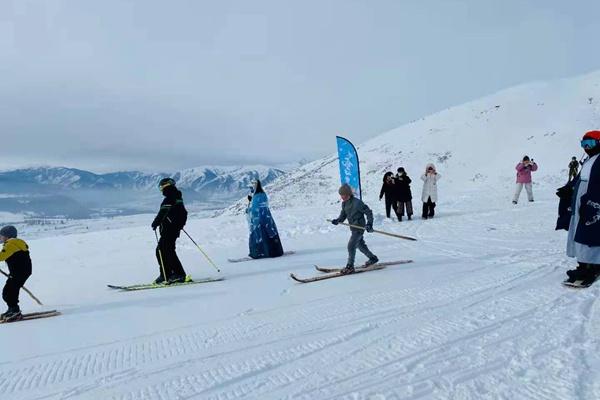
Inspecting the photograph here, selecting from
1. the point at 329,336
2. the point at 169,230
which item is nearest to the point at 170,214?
the point at 169,230

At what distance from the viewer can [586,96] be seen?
48.0 metres

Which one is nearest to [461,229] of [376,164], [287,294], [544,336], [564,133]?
[287,294]

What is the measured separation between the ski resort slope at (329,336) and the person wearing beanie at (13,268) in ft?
1.03

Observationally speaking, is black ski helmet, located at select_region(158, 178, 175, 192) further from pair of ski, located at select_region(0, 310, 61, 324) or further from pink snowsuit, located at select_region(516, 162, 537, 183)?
pink snowsuit, located at select_region(516, 162, 537, 183)

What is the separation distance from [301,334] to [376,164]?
167 ft

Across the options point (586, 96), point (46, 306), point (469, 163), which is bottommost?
point (46, 306)

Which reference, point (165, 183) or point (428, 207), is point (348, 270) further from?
point (428, 207)

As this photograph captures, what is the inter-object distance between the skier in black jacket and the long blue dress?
221 cm

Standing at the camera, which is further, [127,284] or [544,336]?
[127,284]

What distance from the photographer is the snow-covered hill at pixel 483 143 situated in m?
38.7

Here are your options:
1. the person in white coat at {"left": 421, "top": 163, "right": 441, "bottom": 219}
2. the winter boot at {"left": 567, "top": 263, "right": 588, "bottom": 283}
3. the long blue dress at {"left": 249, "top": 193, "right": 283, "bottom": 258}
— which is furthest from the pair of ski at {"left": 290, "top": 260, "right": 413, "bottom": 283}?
the person in white coat at {"left": 421, "top": 163, "right": 441, "bottom": 219}

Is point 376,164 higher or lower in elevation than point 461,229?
higher

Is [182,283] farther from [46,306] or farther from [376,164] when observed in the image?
[376,164]

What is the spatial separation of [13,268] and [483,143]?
4772cm
